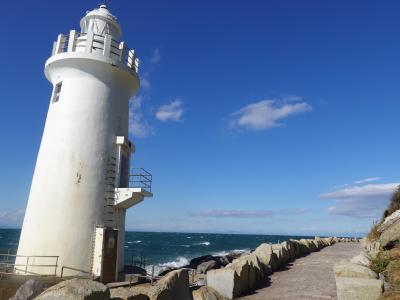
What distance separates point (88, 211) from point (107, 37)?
7.27 metres

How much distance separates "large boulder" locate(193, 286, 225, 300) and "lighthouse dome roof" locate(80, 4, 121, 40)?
483 inches

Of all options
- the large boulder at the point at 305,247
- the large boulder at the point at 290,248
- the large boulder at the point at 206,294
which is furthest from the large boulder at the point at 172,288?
the large boulder at the point at 305,247

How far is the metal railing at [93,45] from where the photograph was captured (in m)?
15.8

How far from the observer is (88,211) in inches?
568

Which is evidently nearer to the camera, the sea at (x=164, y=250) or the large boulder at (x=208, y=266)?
the large boulder at (x=208, y=266)

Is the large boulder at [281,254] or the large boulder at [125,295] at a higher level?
the large boulder at [281,254]

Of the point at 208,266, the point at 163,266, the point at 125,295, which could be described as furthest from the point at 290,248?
the point at 125,295

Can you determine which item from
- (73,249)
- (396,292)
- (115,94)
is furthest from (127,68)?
(396,292)

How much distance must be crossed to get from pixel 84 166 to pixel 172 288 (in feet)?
27.1

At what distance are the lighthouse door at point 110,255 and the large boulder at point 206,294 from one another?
610 centimetres

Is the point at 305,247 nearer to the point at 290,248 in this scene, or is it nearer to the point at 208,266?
the point at 290,248

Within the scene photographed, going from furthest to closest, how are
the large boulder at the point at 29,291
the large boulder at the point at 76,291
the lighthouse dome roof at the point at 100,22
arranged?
the lighthouse dome roof at the point at 100,22
the large boulder at the point at 29,291
the large boulder at the point at 76,291

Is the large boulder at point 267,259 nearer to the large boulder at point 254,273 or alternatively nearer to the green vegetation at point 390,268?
the large boulder at point 254,273

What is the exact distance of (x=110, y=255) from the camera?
48.4 ft
